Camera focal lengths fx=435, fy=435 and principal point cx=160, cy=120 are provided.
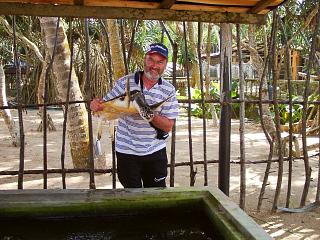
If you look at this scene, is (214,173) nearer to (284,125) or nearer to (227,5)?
(227,5)

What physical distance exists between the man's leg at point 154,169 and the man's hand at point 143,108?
1.33 feet

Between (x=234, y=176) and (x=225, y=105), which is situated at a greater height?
(x=225, y=105)

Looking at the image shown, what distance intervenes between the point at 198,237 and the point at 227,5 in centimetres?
126

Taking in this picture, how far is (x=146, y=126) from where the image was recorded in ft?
8.87

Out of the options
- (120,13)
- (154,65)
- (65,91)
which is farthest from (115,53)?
(120,13)

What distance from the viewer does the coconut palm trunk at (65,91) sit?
514 cm

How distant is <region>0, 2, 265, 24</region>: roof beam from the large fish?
435 mm

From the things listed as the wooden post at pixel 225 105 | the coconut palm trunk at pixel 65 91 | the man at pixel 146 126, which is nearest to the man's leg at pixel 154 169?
the man at pixel 146 126

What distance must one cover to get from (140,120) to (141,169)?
0.35 metres

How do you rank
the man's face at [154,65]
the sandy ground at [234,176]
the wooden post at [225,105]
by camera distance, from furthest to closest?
the sandy ground at [234,176] → the wooden post at [225,105] → the man's face at [154,65]

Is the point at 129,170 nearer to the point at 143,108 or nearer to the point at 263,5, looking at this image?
the point at 143,108

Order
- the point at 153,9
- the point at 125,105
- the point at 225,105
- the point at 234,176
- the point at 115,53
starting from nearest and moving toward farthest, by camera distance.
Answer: the point at 153,9, the point at 125,105, the point at 225,105, the point at 115,53, the point at 234,176

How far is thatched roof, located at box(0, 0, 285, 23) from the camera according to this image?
7.39 ft

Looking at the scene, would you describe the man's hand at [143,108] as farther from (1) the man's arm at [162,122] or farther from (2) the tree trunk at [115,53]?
(2) the tree trunk at [115,53]
